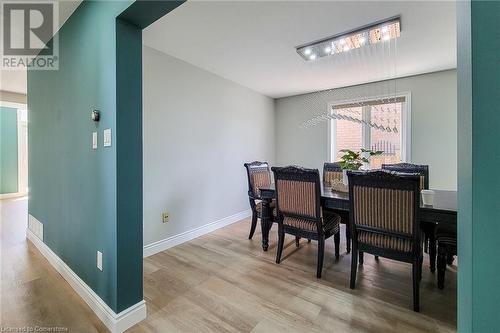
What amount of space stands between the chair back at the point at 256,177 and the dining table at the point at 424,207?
0.30m

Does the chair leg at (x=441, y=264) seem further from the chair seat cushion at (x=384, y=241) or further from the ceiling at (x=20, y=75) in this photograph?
the ceiling at (x=20, y=75)

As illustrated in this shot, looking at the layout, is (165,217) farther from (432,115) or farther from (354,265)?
(432,115)

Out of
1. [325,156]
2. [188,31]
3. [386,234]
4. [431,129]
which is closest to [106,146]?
[188,31]

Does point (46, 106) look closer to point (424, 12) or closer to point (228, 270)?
point (228, 270)

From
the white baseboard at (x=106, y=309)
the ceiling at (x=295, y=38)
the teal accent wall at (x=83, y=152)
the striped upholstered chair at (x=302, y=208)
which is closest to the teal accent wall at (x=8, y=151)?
the teal accent wall at (x=83, y=152)

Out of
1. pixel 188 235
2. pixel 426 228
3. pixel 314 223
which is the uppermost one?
pixel 314 223

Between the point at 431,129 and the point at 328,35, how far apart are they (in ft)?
7.41

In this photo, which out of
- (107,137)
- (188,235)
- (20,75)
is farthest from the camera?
(20,75)

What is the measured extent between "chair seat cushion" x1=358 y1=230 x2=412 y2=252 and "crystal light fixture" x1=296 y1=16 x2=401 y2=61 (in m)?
1.81

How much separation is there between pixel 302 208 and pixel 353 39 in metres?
1.77

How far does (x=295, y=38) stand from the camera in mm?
2330

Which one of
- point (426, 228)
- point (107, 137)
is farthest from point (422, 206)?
point (107, 137)

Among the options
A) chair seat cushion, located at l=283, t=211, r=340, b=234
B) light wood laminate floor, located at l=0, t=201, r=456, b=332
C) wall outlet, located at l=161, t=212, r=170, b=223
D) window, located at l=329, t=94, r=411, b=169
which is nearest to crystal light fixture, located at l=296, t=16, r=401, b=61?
window, located at l=329, t=94, r=411, b=169

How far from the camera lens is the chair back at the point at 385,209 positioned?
1636mm
